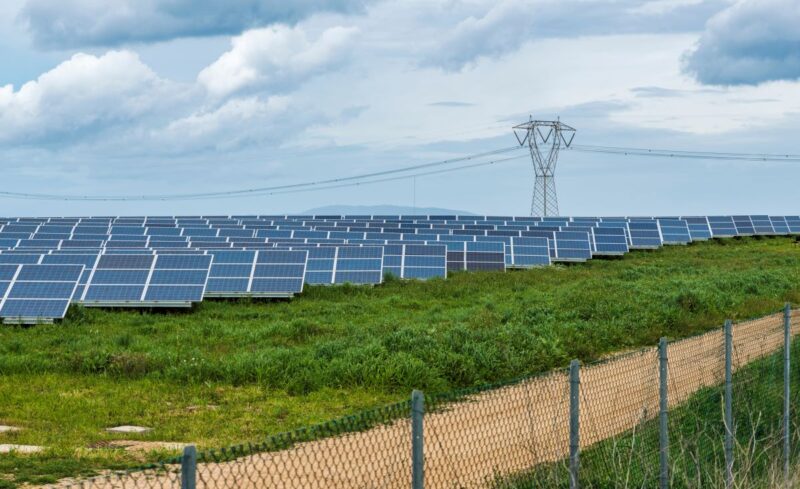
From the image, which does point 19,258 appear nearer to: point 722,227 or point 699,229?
point 699,229

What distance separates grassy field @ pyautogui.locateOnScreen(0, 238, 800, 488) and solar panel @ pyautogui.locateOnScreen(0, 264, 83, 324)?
0.48 meters

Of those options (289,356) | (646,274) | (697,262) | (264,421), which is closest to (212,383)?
(289,356)

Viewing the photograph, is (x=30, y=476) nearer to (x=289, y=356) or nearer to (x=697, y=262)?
(x=289, y=356)

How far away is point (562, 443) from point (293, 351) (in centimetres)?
660

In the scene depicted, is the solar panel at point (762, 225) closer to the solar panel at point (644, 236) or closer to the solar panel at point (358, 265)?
the solar panel at point (644, 236)

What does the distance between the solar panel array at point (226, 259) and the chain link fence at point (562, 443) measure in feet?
42.8

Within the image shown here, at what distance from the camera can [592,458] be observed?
30.5ft

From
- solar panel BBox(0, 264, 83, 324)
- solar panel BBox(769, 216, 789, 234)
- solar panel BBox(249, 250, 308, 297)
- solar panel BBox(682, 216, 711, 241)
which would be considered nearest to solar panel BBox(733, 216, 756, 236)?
solar panel BBox(769, 216, 789, 234)

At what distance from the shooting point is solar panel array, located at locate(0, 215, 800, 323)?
23953 millimetres

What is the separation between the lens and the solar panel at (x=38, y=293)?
21734 millimetres

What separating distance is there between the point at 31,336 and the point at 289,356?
7060 mm

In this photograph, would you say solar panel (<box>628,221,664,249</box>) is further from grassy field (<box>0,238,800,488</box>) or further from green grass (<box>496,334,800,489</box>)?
green grass (<box>496,334,800,489</box>)

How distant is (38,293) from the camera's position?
2252 centimetres

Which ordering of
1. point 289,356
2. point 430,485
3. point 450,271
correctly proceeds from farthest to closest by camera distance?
point 450,271
point 289,356
point 430,485
